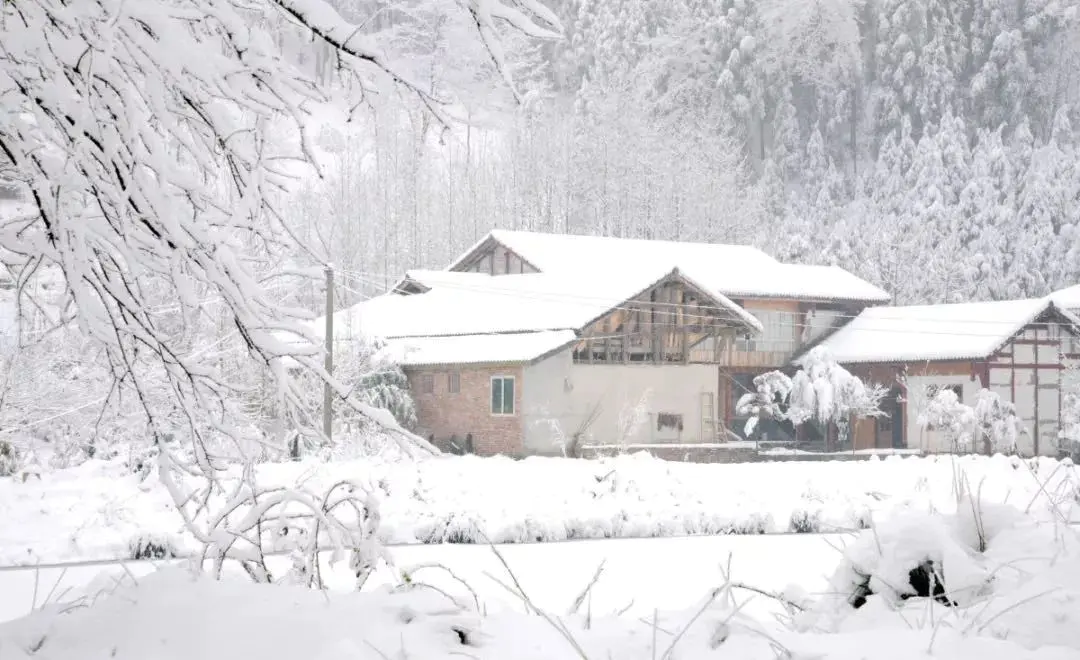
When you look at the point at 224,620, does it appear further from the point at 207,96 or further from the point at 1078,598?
the point at 1078,598

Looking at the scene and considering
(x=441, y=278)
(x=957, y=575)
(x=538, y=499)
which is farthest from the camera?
(x=441, y=278)

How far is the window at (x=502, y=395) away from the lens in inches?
1287

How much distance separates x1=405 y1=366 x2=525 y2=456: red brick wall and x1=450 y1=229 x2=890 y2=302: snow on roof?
19.2ft

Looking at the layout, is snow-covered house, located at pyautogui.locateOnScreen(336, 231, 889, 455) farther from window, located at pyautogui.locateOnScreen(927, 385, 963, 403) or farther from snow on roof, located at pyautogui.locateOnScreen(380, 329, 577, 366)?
window, located at pyautogui.locateOnScreen(927, 385, 963, 403)

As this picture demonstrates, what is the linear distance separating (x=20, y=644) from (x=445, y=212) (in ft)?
175

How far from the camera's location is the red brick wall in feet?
107

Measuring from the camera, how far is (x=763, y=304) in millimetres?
41750

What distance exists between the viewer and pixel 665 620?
3633mm

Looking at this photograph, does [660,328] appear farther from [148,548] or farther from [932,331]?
[148,548]

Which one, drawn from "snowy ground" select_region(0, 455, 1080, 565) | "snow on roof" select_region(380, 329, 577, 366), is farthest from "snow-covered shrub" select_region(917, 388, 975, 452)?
"snow on roof" select_region(380, 329, 577, 366)

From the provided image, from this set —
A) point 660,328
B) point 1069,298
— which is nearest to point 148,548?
point 660,328

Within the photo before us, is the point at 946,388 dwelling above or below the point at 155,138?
below

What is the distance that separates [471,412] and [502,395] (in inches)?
44.3

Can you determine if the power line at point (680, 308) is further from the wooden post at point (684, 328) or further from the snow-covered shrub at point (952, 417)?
the snow-covered shrub at point (952, 417)
